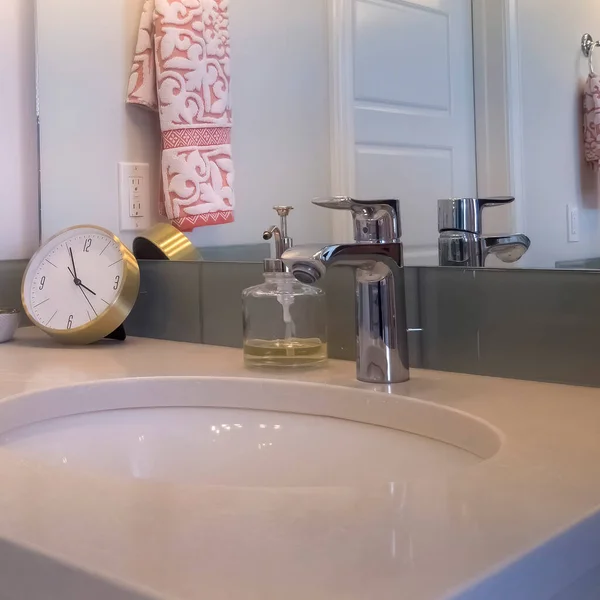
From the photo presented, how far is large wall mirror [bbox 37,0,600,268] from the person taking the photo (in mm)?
899

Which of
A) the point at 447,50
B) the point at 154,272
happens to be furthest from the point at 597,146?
the point at 154,272

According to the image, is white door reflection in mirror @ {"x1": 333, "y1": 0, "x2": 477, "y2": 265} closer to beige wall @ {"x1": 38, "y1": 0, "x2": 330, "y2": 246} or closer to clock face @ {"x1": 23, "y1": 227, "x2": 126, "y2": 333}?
beige wall @ {"x1": 38, "y1": 0, "x2": 330, "y2": 246}

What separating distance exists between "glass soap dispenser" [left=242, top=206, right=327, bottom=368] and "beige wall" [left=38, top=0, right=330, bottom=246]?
0.20m

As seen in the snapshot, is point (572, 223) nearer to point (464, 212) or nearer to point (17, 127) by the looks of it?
point (464, 212)

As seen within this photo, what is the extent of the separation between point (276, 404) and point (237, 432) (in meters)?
0.05

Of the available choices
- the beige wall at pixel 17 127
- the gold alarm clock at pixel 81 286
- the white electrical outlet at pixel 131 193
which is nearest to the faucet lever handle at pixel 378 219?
the gold alarm clock at pixel 81 286

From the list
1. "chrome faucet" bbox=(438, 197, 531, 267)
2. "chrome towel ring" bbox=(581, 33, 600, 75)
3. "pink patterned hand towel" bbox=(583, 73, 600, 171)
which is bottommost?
"chrome faucet" bbox=(438, 197, 531, 267)

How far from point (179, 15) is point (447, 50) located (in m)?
0.57

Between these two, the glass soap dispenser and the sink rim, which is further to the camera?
the glass soap dispenser

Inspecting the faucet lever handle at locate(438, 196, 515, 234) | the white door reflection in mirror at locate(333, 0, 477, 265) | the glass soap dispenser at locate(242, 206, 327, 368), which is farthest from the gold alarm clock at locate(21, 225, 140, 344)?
the faucet lever handle at locate(438, 196, 515, 234)

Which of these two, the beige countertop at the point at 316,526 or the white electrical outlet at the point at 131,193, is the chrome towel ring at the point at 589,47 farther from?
the white electrical outlet at the point at 131,193

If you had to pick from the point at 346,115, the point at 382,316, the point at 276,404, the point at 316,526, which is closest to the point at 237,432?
the point at 276,404

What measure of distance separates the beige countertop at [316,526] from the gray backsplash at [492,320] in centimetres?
19

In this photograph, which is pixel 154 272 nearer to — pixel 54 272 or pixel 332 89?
pixel 54 272
